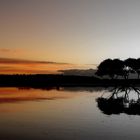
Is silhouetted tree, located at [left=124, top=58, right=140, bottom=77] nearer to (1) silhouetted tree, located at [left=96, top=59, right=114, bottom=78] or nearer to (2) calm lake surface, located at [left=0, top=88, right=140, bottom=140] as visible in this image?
(1) silhouetted tree, located at [left=96, top=59, right=114, bottom=78]

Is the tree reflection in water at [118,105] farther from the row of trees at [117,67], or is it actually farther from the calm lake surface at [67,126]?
the row of trees at [117,67]

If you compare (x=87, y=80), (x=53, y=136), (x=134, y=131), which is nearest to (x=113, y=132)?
(x=134, y=131)

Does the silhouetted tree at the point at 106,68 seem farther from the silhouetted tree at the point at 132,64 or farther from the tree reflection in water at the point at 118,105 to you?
the tree reflection in water at the point at 118,105

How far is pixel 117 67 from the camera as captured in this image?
86.1 metres

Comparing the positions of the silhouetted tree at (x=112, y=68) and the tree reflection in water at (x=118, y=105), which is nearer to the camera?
the tree reflection in water at (x=118, y=105)

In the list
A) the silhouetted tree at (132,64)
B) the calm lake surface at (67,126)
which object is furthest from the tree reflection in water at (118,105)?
the silhouetted tree at (132,64)

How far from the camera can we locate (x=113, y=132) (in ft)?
77.4

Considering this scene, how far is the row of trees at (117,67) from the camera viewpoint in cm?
8469

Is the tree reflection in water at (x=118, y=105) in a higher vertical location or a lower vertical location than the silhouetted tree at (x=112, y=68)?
lower

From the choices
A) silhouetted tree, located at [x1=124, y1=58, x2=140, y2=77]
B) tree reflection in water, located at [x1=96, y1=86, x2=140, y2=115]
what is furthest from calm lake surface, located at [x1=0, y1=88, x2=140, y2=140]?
silhouetted tree, located at [x1=124, y1=58, x2=140, y2=77]

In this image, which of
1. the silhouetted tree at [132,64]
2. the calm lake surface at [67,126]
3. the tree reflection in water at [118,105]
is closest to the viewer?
the calm lake surface at [67,126]

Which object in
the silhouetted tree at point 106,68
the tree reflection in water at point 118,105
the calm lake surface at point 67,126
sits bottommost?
the calm lake surface at point 67,126

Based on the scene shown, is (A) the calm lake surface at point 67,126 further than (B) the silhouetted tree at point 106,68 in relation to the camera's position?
No

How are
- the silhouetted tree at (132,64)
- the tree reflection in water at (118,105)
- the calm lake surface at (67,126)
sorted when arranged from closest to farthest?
the calm lake surface at (67,126) < the tree reflection in water at (118,105) < the silhouetted tree at (132,64)
